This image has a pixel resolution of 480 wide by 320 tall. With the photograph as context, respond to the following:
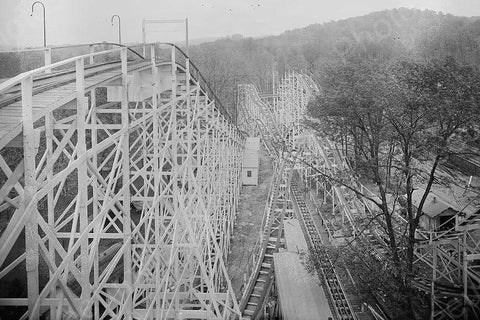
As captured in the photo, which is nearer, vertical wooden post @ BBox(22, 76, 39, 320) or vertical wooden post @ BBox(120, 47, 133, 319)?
vertical wooden post @ BBox(22, 76, 39, 320)

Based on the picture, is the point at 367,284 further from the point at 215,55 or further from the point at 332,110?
the point at 215,55

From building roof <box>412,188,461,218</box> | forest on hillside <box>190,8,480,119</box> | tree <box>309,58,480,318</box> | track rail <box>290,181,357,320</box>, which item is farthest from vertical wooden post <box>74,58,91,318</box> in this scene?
forest on hillside <box>190,8,480,119</box>

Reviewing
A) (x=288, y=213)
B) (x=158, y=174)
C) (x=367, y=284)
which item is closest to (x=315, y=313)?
(x=367, y=284)

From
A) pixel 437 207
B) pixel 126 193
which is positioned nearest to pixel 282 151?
pixel 437 207

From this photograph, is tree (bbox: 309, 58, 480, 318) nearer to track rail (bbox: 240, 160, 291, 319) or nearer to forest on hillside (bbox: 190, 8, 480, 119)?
track rail (bbox: 240, 160, 291, 319)

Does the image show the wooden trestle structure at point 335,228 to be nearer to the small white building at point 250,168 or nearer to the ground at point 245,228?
the ground at point 245,228

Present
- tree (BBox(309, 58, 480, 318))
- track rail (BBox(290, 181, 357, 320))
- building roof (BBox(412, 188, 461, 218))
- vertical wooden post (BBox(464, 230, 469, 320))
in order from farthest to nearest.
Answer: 1. building roof (BBox(412, 188, 461, 218))
2. track rail (BBox(290, 181, 357, 320))
3. tree (BBox(309, 58, 480, 318))
4. vertical wooden post (BBox(464, 230, 469, 320))

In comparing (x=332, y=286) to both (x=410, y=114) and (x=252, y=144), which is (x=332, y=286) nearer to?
(x=410, y=114)
